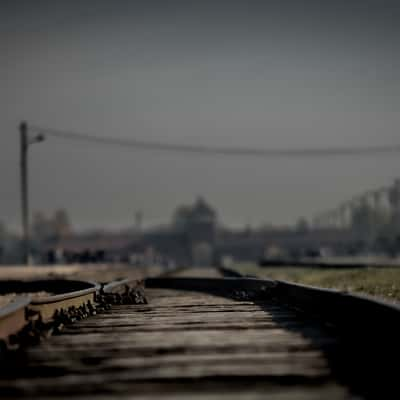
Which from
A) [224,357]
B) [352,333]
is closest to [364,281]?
[352,333]

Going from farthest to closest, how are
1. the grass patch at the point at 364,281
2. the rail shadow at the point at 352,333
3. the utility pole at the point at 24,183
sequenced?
the utility pole at the point at 24,183 → the grass patch at the point at 364,281 → the rail shadow at the point at 352,333

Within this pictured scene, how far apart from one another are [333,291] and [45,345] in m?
2.83

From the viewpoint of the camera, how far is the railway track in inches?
152

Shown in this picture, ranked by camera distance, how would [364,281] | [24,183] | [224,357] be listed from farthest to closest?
1. [24,183]
2. [364,281]
3. [224,357]

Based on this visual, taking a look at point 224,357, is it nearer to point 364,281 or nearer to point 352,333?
point 352,333

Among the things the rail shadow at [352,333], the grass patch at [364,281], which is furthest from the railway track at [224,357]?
the grass patch at [364,281]

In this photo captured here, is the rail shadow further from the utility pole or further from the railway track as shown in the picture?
the utility pole

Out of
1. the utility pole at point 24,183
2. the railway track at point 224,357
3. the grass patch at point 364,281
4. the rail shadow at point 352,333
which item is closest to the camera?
the railway track at point 224,357

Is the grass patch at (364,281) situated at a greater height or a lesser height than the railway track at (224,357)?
lesser

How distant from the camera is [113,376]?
13.8 ft

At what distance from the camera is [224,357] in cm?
471

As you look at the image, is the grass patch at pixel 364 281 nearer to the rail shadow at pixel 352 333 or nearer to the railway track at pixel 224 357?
the rail shadow at pixel 352 333

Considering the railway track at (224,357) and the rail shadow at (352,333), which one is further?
the rail shadow at (352,333)

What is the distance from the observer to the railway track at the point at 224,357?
3.87m
